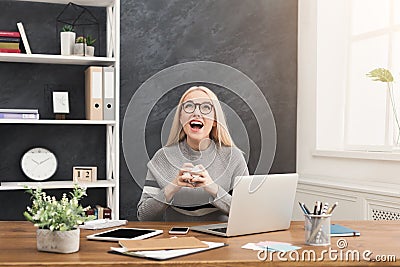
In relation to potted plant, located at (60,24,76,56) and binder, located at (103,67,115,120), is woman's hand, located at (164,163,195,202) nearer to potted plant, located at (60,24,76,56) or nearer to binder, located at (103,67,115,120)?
binder, located at (103,67,115,120)

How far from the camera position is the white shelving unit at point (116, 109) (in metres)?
3.87

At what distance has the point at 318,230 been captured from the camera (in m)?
2.19

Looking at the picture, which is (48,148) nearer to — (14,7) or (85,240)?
(14,7)

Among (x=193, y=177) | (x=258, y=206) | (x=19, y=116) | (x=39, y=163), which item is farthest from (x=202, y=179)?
(x=39, y=163)

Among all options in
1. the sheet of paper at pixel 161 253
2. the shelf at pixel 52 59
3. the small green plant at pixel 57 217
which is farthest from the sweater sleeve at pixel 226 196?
the shelf at pixel 52 59

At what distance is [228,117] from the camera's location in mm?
2836

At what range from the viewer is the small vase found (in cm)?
198

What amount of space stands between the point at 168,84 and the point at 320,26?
227cm

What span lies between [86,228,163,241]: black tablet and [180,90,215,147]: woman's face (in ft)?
1.37

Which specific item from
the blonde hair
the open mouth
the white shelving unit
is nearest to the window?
the white shelving unit

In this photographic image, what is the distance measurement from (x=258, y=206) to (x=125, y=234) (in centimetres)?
50

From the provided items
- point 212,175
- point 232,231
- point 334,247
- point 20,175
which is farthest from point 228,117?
point 20,175

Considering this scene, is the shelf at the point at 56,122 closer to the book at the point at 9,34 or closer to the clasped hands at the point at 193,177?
the book at the point at 9,34

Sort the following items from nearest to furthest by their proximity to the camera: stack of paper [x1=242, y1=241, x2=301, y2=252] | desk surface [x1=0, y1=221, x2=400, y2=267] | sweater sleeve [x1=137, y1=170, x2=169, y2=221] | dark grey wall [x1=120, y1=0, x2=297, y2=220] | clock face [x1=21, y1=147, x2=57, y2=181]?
desk surface [x1=0, y1=221, x2=400, y2=267] < stack of paper [x1=242, y1=241, x2=301, y2=252] < sweater sleeve [x1=137, y1=170, x2=169, y2=221] < clock face [x1=21, y1=147, x2=57, y2=181] < dark grey wall [x1=120, y1=0, x2=297, y2=220]
